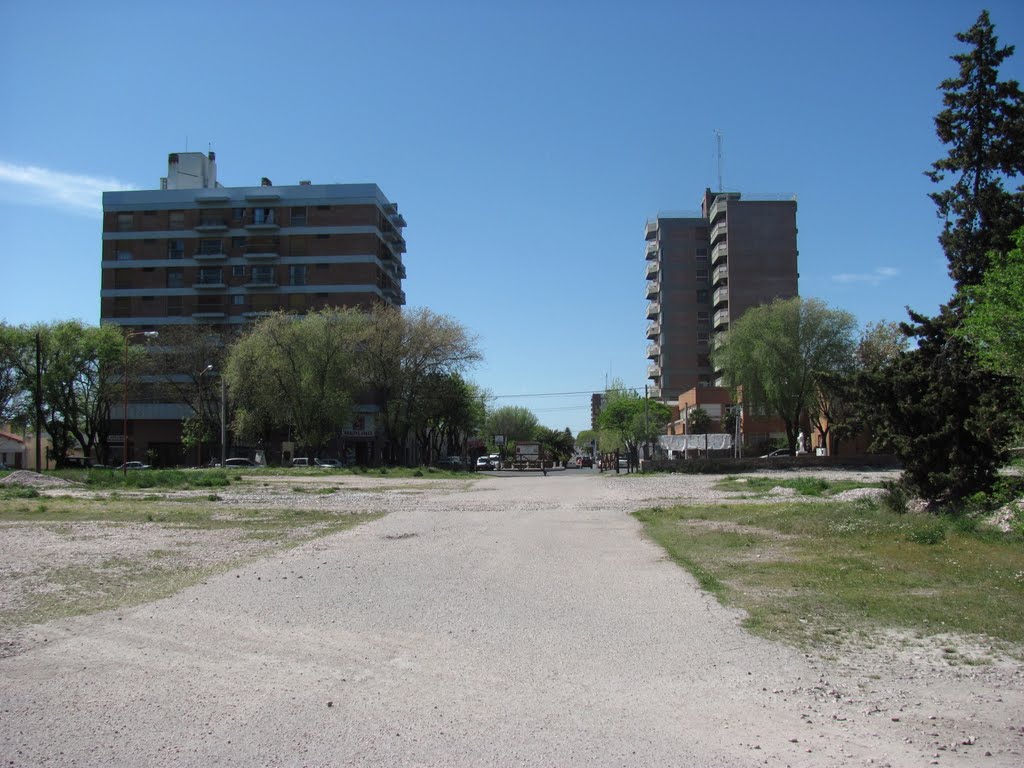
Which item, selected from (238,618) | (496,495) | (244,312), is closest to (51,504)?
(496,495)

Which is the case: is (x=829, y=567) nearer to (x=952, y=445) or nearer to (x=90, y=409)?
(x=952, y=445)

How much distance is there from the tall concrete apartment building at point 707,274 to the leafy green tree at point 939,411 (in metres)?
79.0

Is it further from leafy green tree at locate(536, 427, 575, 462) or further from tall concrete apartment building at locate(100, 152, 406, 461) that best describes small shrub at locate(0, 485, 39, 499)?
leafy green tree at locate(536, 427, 575, 462)

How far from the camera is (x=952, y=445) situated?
19844mm

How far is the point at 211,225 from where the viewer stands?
9494 cm

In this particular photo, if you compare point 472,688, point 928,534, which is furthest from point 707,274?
point 472,688

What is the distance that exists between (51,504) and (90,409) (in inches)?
2075

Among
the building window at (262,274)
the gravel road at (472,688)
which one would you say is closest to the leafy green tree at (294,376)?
the building window at (262,274)

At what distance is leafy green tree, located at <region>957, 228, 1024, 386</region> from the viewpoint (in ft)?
46.8

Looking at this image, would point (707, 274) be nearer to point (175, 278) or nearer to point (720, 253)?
point (720, 253)

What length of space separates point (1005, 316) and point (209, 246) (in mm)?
93765

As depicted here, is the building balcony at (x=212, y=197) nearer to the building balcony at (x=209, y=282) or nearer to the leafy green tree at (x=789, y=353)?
the building balcony at (x=209, y=282)

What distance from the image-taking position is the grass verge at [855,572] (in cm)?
947

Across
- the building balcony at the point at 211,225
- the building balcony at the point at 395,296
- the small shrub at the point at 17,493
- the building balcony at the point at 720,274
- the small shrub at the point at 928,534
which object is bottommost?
the small shrub at the point at 17,493
